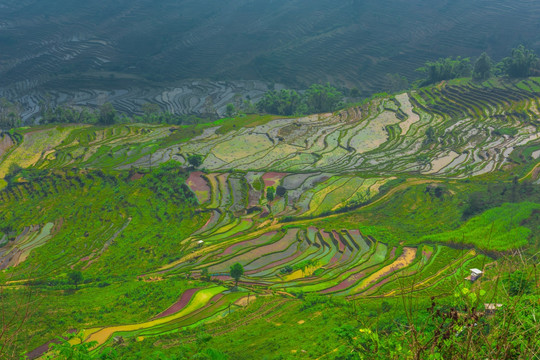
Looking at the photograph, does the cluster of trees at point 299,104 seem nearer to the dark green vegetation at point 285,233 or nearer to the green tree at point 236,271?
the dark green vegetation at point 285,233

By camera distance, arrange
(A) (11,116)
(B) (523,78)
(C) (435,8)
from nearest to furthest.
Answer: (B) (523,78), (A) (11,116), (C) (435,8)

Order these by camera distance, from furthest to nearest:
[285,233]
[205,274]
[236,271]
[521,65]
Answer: [521,65] → [285,233] → [205,274] → [236,271]

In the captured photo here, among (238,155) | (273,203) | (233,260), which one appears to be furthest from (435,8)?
(233,260)

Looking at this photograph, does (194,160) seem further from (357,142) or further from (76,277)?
(76,277)

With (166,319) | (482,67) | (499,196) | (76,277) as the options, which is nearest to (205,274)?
(166,319)

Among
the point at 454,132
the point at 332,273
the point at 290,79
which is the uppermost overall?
the point at 332,273

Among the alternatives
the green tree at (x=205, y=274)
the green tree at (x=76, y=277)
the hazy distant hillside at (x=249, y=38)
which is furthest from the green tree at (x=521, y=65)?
the green tree at (x=76, y=277)

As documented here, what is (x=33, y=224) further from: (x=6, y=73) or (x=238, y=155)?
(x=6, y=73)
